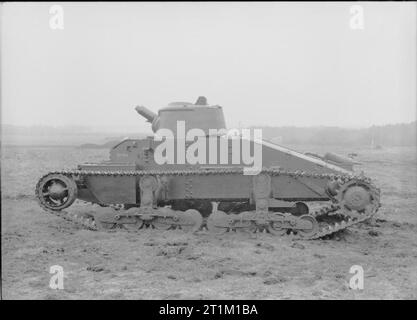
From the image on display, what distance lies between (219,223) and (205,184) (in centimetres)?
100

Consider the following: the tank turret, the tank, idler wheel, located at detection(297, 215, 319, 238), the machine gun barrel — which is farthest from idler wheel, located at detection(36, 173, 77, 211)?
idler wheel, located at detection(297, 215, 319, 238)

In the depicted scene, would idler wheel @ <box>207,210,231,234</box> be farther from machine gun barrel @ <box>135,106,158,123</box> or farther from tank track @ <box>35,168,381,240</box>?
machine gun barrel @ <box>135,106,158,123</box>

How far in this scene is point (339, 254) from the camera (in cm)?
984

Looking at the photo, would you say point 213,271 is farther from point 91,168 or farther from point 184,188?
point 91,168

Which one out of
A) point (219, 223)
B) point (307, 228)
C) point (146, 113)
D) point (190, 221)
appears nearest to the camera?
point (307, 228)

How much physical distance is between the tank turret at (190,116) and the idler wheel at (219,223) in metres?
2.22

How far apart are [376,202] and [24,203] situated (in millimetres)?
10041

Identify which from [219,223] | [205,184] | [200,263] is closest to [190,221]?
[219,223]

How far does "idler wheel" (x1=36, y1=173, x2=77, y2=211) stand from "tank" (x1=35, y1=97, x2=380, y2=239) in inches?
0.8

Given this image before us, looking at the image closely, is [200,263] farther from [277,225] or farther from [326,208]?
[326,208]

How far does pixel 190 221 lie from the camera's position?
37.1ft

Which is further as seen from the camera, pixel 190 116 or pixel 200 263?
pixel 190 116

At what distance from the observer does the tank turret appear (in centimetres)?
1255
